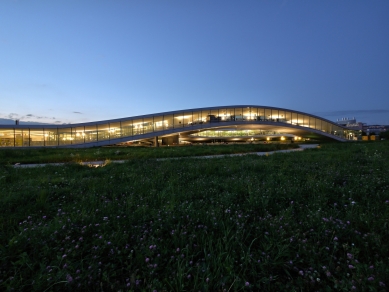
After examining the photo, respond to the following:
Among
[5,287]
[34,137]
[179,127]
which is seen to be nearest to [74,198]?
[5,287]

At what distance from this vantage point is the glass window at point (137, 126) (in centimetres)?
4125

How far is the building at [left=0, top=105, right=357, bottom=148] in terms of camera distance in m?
37.0

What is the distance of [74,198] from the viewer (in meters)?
5.00

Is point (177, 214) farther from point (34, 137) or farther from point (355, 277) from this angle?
point (34, 137)

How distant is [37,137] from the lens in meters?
37.2

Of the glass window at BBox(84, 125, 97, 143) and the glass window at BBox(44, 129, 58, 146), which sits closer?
the glass window at BBox(44, 129, 58, 146)

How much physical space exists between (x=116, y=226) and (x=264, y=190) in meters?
3.77

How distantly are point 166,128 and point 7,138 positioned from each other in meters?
→ 30.3

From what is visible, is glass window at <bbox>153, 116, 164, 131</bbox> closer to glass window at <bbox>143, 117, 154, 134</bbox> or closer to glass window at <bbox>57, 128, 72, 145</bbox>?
glass window at <bbox>143, 117, 154, 134</bbox>

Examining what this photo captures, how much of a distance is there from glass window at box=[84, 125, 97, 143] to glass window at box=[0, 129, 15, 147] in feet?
41.3

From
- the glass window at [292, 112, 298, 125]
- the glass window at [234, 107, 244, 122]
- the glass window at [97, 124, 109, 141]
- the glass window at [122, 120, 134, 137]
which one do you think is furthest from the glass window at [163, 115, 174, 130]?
the glass window at [292, 112, 298, 125]

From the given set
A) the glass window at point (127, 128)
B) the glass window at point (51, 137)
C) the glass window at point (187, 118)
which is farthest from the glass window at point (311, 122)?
the glass window at point (51, 137)

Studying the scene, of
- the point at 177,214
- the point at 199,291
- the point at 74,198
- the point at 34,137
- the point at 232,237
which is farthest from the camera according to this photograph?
the point at 34,137

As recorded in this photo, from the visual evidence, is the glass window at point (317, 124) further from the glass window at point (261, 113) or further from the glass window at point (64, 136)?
the glass window at point (64, 136)
